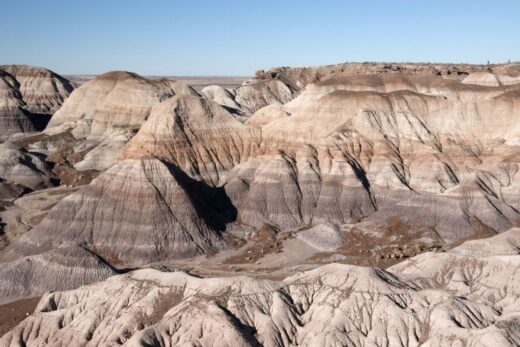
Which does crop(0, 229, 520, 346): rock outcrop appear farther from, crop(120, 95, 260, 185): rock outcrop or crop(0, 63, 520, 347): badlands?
crop(120, 95, 260, 185): rock outcrop

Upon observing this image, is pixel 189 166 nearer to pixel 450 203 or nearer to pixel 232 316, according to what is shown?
pixel 450 203

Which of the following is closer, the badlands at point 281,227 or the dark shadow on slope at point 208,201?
the badlands at point 281,227

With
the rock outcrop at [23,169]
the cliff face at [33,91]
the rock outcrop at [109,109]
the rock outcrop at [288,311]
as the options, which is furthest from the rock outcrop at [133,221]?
the cliff face at [33,91]

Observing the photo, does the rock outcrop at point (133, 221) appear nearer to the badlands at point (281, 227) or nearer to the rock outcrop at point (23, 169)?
the badlands at point (281, 227)

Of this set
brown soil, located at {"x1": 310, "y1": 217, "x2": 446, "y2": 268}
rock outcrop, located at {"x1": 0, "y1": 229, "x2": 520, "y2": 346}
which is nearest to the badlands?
rock outcrop, located at {"x1": 0, "y1": 229, "x2": 520, "y2": 346}

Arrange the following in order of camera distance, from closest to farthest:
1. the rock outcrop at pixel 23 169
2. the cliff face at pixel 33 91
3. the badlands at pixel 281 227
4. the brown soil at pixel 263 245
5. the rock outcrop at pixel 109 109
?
the badlands at pixel 281 227, the brown soil at pixel 263 245, the rock outcrop at pixel 23 169, the rock outcrop at pixel 109 109, the cliff face at pixel 33 91

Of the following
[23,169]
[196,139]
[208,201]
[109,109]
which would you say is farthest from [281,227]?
[109,109]
